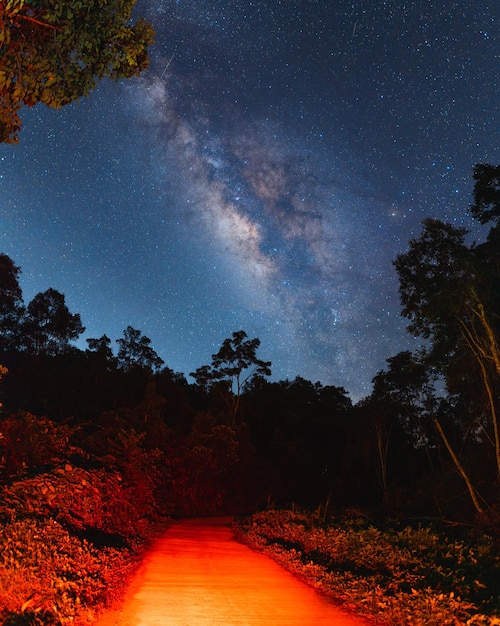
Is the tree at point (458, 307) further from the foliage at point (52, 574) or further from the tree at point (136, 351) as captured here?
the tree at point (136, 351)

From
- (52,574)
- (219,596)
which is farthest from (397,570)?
(52,574)

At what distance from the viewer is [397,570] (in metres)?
8.58

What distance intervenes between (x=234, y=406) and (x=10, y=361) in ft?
58.3

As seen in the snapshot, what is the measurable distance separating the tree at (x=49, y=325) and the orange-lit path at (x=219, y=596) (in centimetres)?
3308

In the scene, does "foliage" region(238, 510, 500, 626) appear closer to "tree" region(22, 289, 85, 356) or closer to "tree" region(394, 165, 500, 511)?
"tree" region(394, 165, 500, 511)

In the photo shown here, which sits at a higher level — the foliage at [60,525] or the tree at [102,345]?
the tree at [102,345]

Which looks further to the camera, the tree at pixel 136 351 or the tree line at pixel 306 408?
the tree at pixel 136 351

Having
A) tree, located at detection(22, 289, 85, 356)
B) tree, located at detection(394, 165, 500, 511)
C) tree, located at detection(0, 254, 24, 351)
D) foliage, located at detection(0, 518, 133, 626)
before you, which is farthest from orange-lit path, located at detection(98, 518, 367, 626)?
tree, located at detection(22, 289, 85, 356)

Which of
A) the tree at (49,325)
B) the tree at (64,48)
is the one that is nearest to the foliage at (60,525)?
the tree at (64,48)

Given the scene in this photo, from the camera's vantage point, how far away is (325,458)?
152 feet

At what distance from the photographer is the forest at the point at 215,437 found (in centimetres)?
845

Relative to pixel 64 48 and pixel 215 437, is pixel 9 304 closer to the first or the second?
pixel 215 437

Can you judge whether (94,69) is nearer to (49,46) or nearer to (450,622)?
(49,46)

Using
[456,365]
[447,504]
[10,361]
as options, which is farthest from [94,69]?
[10,361]
